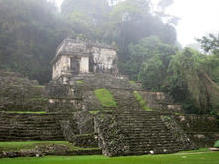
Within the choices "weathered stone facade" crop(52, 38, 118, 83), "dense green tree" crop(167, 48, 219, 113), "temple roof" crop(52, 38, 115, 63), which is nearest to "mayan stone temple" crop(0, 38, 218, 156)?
"dense green tree" crop(167, 48, 219, 113)

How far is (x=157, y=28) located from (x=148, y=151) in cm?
3829

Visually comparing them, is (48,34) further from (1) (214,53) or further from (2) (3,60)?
(1) (214,53)

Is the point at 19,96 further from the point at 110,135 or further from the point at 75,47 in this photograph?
the point at 75,47

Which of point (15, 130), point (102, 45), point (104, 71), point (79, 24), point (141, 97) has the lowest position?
point (15, 130)

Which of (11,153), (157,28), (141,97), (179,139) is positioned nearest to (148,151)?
(179,139)

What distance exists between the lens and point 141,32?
1714 inches

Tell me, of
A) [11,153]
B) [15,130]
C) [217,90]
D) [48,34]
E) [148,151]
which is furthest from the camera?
[48,34]

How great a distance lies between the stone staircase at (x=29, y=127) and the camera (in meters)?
10.5

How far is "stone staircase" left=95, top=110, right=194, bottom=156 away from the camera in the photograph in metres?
9.45

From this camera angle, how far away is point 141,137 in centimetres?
1066

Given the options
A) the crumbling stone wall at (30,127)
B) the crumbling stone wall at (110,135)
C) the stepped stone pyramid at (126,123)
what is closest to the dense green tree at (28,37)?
the stepped stone pyramid at (126,123)

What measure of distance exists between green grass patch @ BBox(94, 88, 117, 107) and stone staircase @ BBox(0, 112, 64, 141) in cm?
419

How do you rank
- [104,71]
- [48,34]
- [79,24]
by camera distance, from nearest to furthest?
[104,71] → [48,34] → [79,24]

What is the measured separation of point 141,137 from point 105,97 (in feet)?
20.8
